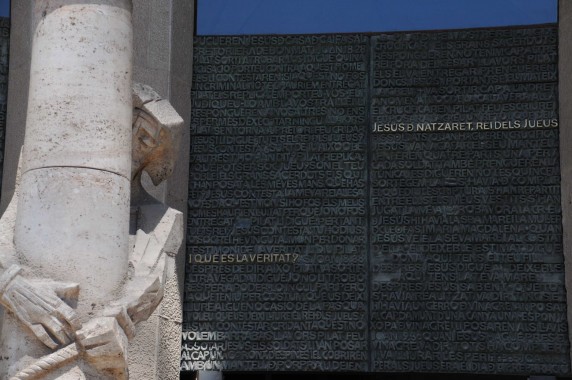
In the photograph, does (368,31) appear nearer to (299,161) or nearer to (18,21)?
(299,161)

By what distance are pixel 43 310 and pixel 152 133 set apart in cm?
190

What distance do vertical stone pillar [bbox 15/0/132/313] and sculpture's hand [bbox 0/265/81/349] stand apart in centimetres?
24

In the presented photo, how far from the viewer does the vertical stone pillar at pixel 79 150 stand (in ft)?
31.6

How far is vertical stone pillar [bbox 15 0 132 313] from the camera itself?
379 inches

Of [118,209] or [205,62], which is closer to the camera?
[118,209]

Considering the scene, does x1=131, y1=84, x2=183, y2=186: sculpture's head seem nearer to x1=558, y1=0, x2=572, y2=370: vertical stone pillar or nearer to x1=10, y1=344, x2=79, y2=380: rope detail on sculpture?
x1=10, y1=344, x2=79, y2=380: rope detail on sculpture

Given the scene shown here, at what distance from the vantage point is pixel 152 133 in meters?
10.6

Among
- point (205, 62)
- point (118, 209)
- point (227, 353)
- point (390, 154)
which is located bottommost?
point (227, 353)

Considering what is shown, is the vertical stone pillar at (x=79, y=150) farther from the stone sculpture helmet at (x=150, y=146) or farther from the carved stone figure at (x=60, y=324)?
the stone sculpture helmet at (x=150, y=146)

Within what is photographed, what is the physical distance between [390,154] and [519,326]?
2499 mm

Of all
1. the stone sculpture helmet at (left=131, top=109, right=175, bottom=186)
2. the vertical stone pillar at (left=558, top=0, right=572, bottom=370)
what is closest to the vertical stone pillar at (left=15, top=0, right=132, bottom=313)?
the stone sculpture helmet at (left=131, top=109, right=175, bottom=186)

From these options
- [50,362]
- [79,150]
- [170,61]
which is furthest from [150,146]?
[170,61]

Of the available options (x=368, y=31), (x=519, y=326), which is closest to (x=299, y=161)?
(x=368, y=31)

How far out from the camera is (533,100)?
1570cm
